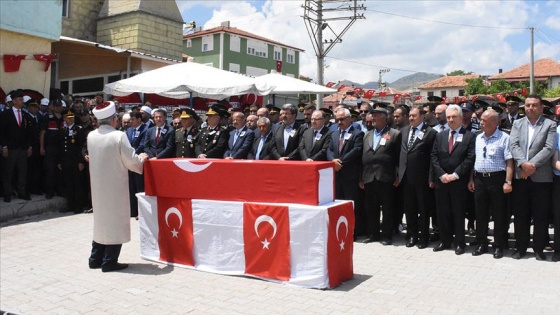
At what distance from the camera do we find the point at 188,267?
6090 mm

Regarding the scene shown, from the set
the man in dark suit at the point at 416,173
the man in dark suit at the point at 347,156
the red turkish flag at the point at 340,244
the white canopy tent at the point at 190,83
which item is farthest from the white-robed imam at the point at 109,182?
the white canopy tent at the point at 190,83

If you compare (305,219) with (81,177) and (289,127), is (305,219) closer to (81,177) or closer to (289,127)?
(289,127)

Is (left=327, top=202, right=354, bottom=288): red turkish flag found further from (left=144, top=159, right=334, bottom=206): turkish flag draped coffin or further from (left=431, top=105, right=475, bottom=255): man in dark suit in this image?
(left=431, top=105, right=475, bottom=255): man in dark suit

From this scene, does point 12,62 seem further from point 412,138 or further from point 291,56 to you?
point 291,56

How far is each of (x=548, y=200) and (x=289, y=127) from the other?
157 inches

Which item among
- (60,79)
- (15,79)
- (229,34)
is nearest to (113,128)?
(15,79)

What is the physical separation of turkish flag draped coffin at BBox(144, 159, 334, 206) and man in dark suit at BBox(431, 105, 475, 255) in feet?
7.08

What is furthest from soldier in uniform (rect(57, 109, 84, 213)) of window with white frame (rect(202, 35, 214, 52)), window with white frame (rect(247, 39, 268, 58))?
window with white frame (rect(247, 39, 268, 58))

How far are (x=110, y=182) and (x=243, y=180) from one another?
5.57ft

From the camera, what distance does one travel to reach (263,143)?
328 inches

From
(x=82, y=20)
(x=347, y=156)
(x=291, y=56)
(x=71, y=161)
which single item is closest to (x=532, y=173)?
(x=347, y=156)

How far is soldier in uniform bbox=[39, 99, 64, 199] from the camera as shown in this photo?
10148 mm

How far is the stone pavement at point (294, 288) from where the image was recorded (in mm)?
4719

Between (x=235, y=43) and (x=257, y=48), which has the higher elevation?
(x=257, y=48)
